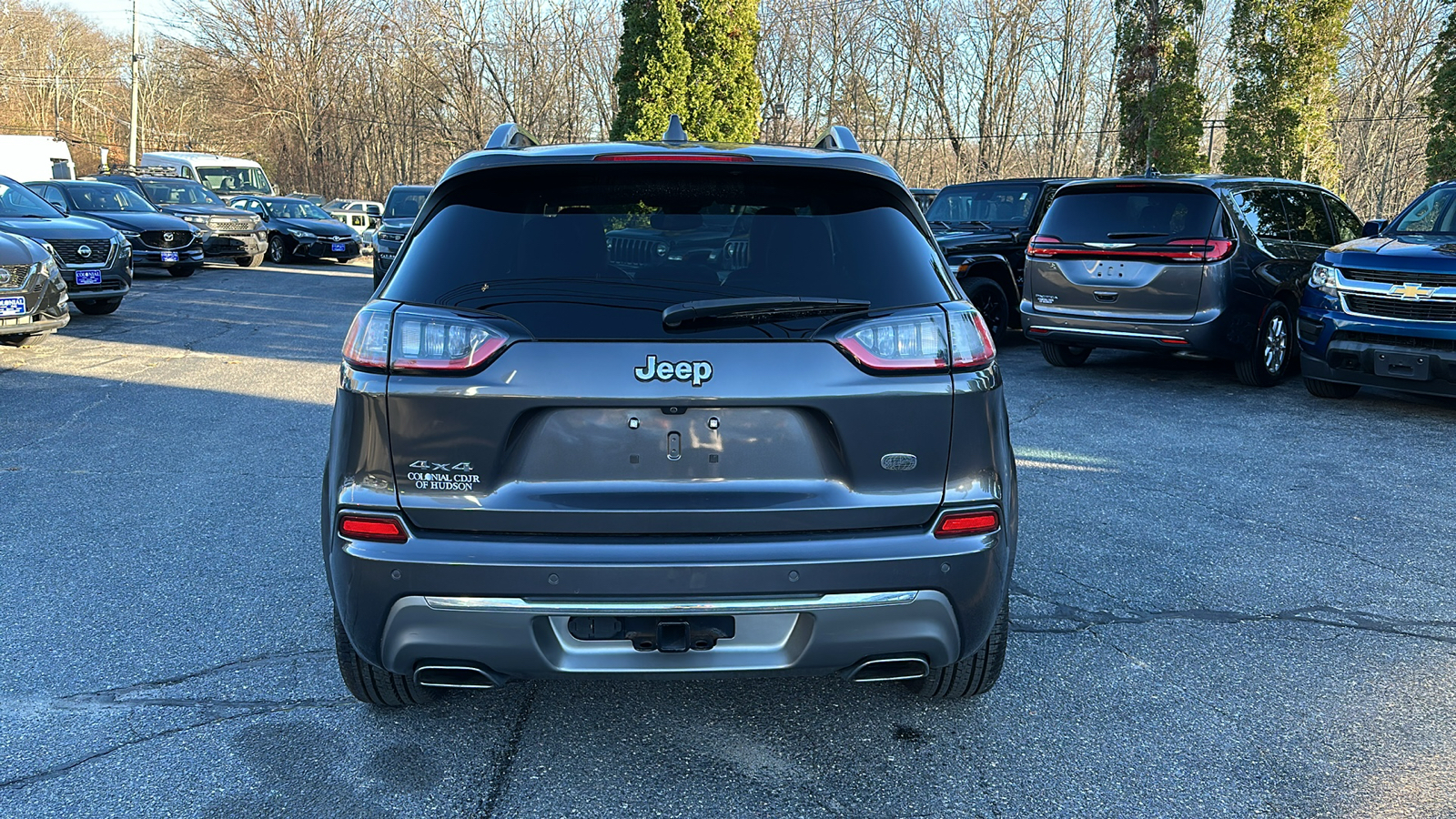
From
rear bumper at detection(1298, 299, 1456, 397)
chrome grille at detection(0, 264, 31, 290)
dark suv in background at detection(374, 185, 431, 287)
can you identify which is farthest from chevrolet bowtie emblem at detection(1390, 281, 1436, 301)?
dark suv in background at detection(374, 185, 431, 287)

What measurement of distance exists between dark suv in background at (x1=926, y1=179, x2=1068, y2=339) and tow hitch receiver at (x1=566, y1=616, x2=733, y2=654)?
9.09 metres

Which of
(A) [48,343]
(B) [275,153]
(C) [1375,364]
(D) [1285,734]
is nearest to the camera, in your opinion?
(D) [1285,734]

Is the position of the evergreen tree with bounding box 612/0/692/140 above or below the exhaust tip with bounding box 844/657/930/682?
above

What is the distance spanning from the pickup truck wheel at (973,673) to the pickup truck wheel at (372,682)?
60.5 inches

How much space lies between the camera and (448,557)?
260cm

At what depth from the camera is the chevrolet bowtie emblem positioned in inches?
310

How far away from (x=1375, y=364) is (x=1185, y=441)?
1.93 m

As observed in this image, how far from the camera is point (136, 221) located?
18.7 m

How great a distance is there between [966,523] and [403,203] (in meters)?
19.1

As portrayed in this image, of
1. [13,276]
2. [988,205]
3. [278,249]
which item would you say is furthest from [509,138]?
[278,249]

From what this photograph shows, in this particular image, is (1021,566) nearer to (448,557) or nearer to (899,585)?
(899,585)

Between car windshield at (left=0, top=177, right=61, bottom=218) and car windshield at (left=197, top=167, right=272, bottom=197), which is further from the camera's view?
car windshield at (left=197, top=167, right=272, bottom=197)

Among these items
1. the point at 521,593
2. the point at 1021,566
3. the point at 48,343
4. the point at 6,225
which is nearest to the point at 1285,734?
the point at 1021,566

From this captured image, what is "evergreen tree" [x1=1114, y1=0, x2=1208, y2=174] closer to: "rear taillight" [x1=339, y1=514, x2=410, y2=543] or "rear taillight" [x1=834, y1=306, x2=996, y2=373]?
"rear taillight" [x1=834, y1=306, x2=996, y2=373]
